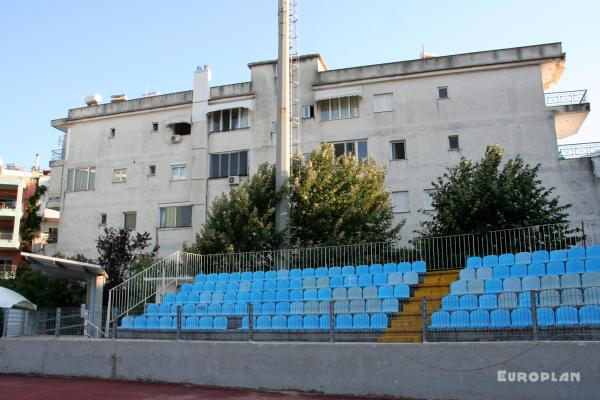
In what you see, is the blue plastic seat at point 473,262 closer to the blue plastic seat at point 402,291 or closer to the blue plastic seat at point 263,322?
the blue plastic seat at point 402,291

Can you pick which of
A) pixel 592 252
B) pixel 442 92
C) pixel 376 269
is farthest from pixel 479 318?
pixel 442 92

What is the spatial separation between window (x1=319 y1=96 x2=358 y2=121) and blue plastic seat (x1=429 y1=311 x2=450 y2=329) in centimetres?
1653

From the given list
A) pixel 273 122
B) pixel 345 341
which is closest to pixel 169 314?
pixel 345 341

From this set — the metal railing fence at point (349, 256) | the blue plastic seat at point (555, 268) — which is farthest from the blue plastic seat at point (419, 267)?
the blue plastic seat at point (555, 268)

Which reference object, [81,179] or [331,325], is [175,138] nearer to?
[81,179]

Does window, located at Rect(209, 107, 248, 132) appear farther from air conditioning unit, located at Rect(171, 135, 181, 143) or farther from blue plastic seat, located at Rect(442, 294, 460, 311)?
blue plastic seat, located at Rect(442, 294, 460, 311)

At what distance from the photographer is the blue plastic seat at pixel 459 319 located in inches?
450

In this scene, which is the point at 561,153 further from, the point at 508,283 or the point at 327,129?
the point at 508,283

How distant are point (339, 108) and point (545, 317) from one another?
1856 centimetres

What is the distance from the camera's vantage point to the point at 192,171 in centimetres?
2908

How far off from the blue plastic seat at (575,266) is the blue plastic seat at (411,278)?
3.45 meters

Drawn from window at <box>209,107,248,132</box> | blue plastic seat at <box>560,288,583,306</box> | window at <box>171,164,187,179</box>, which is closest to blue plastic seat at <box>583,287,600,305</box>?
blue plastic seat at <box>560,288,583,306</box>

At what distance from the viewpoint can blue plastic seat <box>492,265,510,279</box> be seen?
1332 centimetres

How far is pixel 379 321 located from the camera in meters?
12.5
